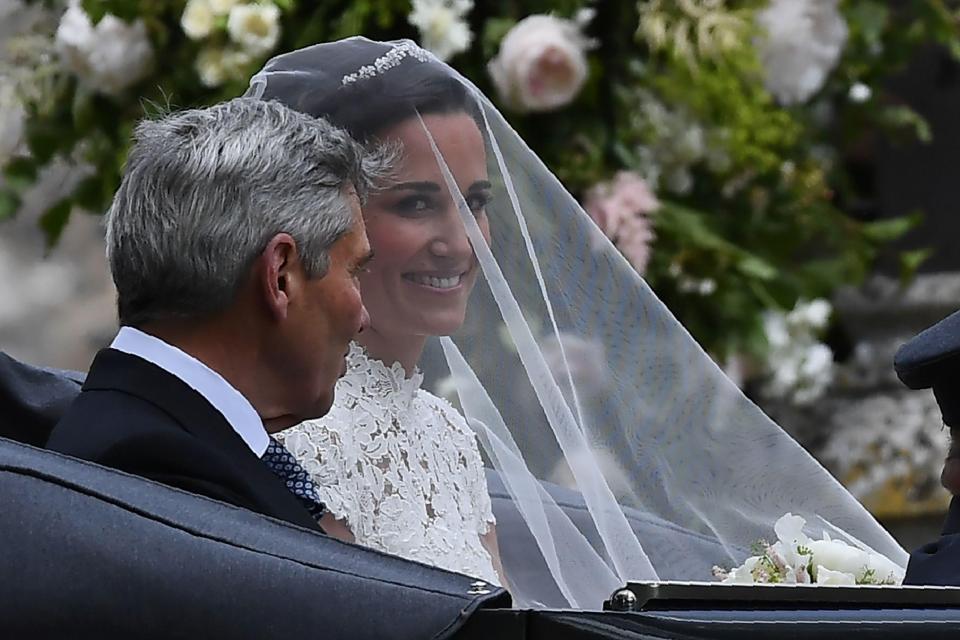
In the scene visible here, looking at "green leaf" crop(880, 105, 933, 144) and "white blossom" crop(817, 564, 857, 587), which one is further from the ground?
"green leaf" crop(880, 105, 933, 144)

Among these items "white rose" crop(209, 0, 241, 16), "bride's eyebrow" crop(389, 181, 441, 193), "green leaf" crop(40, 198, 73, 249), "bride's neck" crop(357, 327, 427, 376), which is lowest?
"bride's neck" crop(357, 327, 427, 376)

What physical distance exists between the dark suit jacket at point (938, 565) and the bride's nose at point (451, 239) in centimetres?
65

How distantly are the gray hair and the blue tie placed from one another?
0.25m

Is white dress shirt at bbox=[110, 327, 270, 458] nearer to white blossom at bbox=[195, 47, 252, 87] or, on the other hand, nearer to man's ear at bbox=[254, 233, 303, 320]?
man's ear at bbox=[254, 233, 303, 320]

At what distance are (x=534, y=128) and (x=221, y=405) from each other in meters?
1.98

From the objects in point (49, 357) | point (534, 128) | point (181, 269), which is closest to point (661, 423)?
point (181, 269)

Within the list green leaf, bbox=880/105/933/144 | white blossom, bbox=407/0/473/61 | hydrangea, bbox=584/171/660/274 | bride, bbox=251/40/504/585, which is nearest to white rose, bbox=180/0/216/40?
white blossom, bbox=407/0/473/61

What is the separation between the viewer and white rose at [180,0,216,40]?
3.73 m

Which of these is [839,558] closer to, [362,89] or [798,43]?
[362,89]

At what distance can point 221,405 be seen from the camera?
1963mm

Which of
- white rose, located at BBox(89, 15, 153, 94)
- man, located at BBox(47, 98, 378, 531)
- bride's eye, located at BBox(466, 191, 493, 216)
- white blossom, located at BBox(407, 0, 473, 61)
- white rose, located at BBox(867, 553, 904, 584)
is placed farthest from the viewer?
white rose, located at BBox(89, 15, 153, 94)

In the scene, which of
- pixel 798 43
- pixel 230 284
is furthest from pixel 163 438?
pixel 798 43

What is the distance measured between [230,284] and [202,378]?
10cm

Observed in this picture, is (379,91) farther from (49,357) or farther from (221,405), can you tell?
(49,357)
